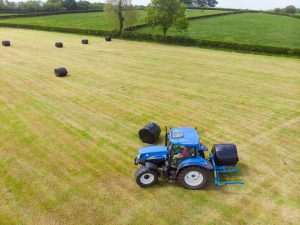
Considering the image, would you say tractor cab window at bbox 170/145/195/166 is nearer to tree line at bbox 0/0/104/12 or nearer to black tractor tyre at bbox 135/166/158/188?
black tractor tyre at bbox 135/166/158/188

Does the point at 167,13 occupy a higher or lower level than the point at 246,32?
higher

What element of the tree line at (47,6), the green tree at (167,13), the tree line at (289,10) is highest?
the tree line at (289,10)

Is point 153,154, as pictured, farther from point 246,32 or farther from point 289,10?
point 289,10

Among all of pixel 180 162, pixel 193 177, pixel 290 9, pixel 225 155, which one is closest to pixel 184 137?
pixel 180 162

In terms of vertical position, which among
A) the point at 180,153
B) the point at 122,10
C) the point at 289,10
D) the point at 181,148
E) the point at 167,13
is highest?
the point at 289,10

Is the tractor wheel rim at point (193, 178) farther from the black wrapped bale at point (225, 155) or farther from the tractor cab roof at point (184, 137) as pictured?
the black wrapped bale at point (225, 155)

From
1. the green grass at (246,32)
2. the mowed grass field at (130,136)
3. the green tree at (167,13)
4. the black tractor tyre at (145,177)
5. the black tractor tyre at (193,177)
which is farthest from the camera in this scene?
the green tree at (167,13)

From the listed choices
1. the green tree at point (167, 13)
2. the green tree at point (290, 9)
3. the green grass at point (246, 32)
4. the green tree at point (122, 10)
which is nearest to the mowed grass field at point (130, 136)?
the green grass at point (246, 32)
